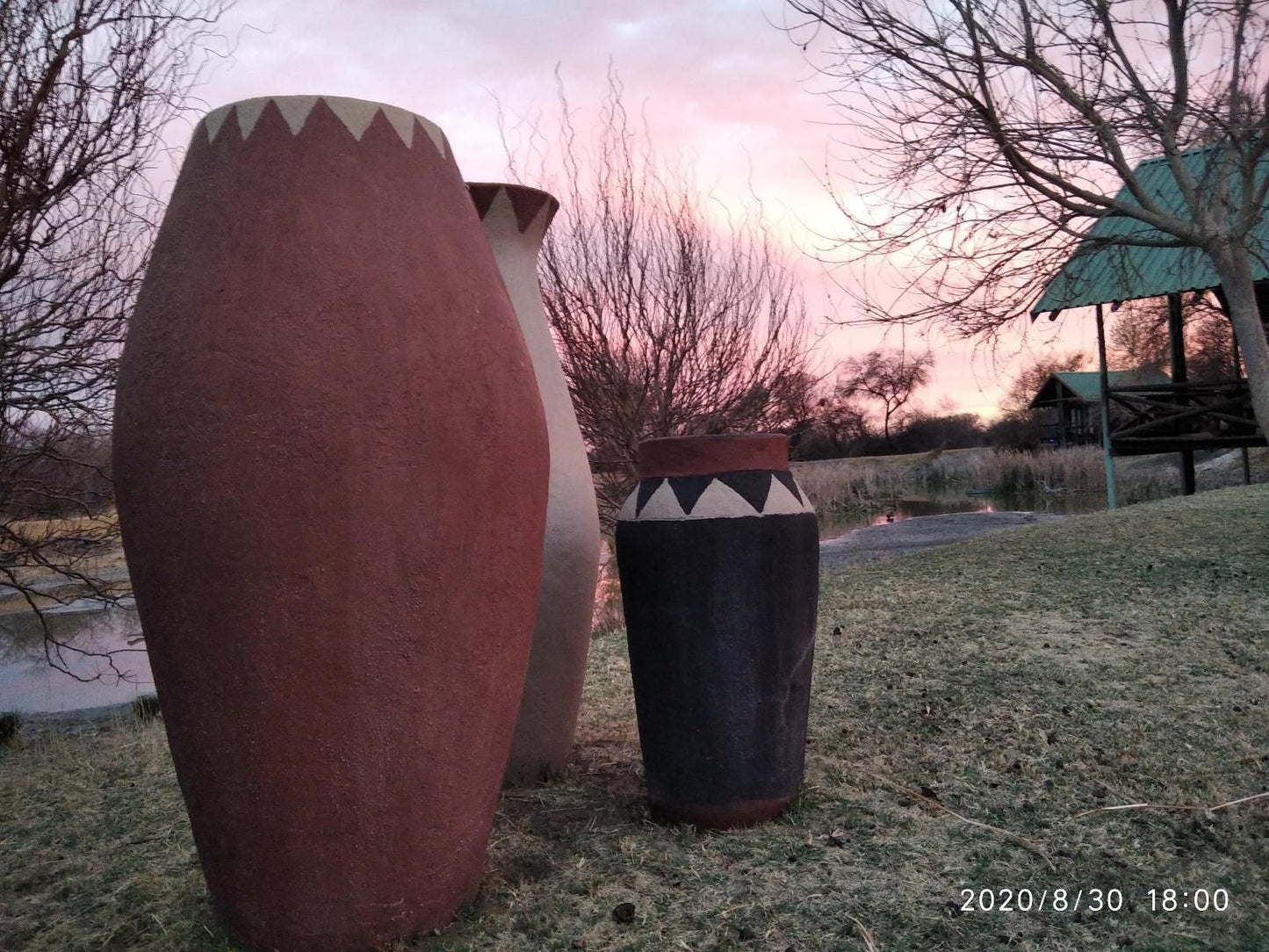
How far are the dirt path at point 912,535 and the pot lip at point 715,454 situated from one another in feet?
22.8

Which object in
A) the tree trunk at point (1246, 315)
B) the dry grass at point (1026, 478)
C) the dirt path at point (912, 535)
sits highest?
the tree trunk at point (1246, 315)

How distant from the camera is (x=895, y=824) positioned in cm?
284

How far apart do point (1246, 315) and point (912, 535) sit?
20.1 feet

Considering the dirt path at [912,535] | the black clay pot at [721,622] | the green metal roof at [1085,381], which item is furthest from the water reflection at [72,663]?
the green metal roof at [1085,381]

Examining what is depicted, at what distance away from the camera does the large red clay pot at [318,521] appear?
6.80 ft

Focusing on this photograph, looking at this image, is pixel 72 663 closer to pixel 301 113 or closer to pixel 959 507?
pixel 301 113

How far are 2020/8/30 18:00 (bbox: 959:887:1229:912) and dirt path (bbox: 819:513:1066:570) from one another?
23.8 feet

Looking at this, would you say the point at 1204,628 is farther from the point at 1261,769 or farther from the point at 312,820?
the point at 312,820

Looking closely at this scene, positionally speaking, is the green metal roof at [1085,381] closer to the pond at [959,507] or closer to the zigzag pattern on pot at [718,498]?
the pond at [959,507]

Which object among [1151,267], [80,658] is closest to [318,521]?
[80,658]

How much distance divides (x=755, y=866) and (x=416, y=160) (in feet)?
6.79

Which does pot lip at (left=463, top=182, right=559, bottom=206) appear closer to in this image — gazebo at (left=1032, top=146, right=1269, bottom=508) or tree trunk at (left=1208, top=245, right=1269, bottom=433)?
tree trunk at (left=1208, top=245, right=1269, bottom=433)

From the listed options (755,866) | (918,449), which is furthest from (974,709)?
(918,449)

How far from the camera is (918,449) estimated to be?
140ft
